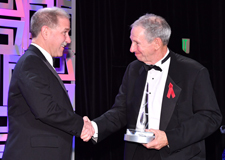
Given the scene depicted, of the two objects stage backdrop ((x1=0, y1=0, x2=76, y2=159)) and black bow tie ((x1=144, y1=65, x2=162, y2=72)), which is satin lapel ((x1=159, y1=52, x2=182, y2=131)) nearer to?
black bow tie ((x1=144, y1=65, x2=162, y2=72))

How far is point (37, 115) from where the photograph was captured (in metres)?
2.22

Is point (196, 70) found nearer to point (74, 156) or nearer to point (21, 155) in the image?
point (21, 155)

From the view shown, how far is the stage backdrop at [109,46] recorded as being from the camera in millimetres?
4660

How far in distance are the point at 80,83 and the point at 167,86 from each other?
7.74 ft

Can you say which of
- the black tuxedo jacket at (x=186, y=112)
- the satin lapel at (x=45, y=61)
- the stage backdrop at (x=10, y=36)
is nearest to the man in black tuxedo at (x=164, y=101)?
the black tuxedo jacket at (x=186, y=112)

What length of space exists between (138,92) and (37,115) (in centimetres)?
88

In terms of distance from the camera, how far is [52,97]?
2.31m

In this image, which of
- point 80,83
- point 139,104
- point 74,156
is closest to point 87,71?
point 80,83

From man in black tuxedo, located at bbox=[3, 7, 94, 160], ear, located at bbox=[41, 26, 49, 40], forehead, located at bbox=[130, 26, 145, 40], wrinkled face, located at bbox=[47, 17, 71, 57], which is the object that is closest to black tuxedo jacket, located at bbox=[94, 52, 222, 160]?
forehead, located at bbox=[130, 26, 145, 40]

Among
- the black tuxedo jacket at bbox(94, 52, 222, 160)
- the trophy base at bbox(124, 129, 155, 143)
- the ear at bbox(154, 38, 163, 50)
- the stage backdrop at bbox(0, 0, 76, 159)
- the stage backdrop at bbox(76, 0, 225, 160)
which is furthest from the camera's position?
the stage backdrop at bbox(76, 0, 225, 160)

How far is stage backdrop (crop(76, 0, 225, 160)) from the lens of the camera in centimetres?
466

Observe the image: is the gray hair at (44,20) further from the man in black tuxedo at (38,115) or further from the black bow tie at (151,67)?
the black bow tie at (151,67)

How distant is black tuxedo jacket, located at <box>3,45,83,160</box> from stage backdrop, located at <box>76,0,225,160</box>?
2.28 metres

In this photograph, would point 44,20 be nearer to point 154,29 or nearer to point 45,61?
point 45,61
